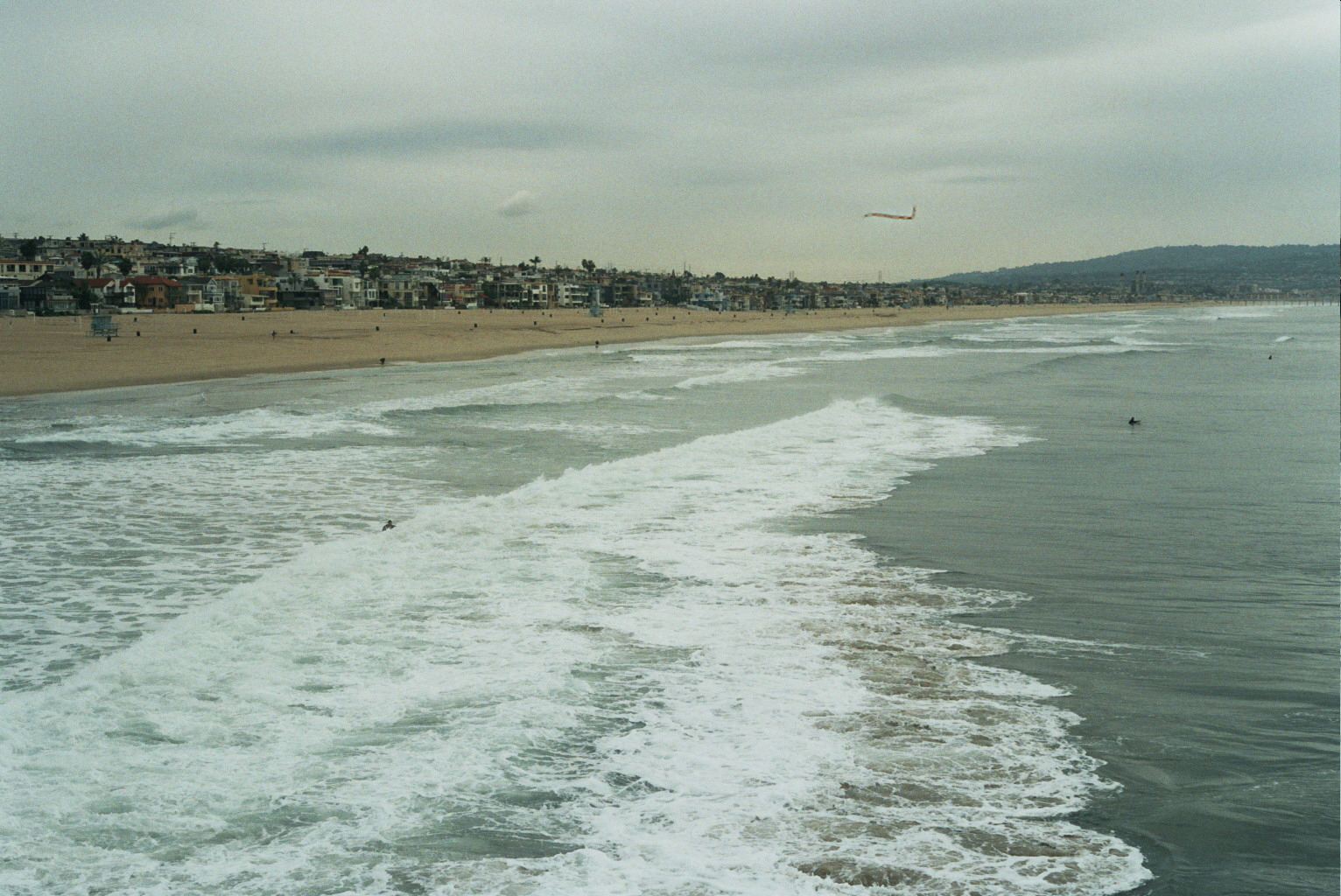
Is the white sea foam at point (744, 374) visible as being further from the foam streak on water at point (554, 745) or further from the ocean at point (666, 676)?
the foam streak on water at point (554, 745)

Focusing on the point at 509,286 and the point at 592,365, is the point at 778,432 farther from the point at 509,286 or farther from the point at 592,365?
the point at 509,286

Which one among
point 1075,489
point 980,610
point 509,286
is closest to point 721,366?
point 1075,489

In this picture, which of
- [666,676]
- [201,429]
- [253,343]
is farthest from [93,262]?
[666,676]

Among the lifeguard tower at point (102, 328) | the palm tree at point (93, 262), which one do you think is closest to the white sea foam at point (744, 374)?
the lifeguard tower at point (102, 328)

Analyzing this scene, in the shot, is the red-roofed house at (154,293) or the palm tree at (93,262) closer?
the red-roofed house at (154,293)

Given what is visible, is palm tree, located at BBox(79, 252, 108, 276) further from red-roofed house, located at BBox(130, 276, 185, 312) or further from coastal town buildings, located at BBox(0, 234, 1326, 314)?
red-roofed house, located at BBox(130, 276, 185, 312)
